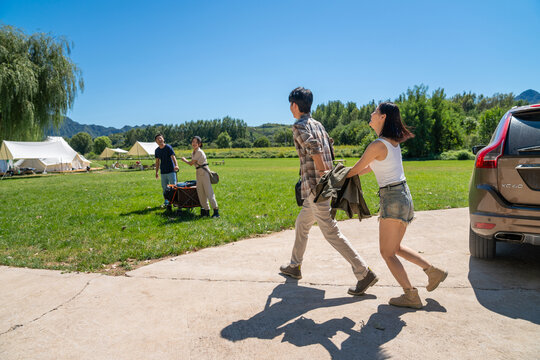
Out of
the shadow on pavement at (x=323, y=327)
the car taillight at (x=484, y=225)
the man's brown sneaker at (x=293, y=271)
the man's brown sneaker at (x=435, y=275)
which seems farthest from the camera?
the man's brown sneaker at (x=293, y=271)

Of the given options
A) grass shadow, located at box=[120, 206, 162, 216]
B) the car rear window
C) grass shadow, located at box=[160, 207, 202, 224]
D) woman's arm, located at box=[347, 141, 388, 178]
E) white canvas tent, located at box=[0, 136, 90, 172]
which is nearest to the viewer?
woman's arm, located at box=[347, 141, 388, 178]

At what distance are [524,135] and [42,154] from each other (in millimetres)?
38494

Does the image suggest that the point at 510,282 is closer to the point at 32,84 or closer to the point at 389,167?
the point at 389,167

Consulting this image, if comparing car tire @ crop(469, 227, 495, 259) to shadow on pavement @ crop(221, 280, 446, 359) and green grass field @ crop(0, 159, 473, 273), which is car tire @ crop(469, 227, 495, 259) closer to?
shadow on pavement @ crop(221, 280, 446, 359)

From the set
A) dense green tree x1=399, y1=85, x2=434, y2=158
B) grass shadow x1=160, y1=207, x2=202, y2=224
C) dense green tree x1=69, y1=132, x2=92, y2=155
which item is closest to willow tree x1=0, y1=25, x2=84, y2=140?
grass shadow x1=160, y1=207, x2=202, y2=224

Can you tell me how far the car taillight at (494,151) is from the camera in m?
3.80

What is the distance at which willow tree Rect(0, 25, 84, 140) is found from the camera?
2494cm

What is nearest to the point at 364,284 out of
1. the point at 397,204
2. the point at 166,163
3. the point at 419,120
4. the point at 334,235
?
the point at 334,235

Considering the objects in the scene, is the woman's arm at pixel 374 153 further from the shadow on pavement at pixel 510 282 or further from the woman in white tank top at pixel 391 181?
the shadow on pavement at pixel 510 282

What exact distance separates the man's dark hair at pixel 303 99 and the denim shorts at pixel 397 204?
121cm

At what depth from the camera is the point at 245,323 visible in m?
3.02

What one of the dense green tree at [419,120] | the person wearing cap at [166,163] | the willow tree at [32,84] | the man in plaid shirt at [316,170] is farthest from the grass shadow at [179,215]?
the dense green tree at [419,120]

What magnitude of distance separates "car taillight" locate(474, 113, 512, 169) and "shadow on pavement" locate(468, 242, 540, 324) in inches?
50.8

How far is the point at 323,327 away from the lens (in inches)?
114
